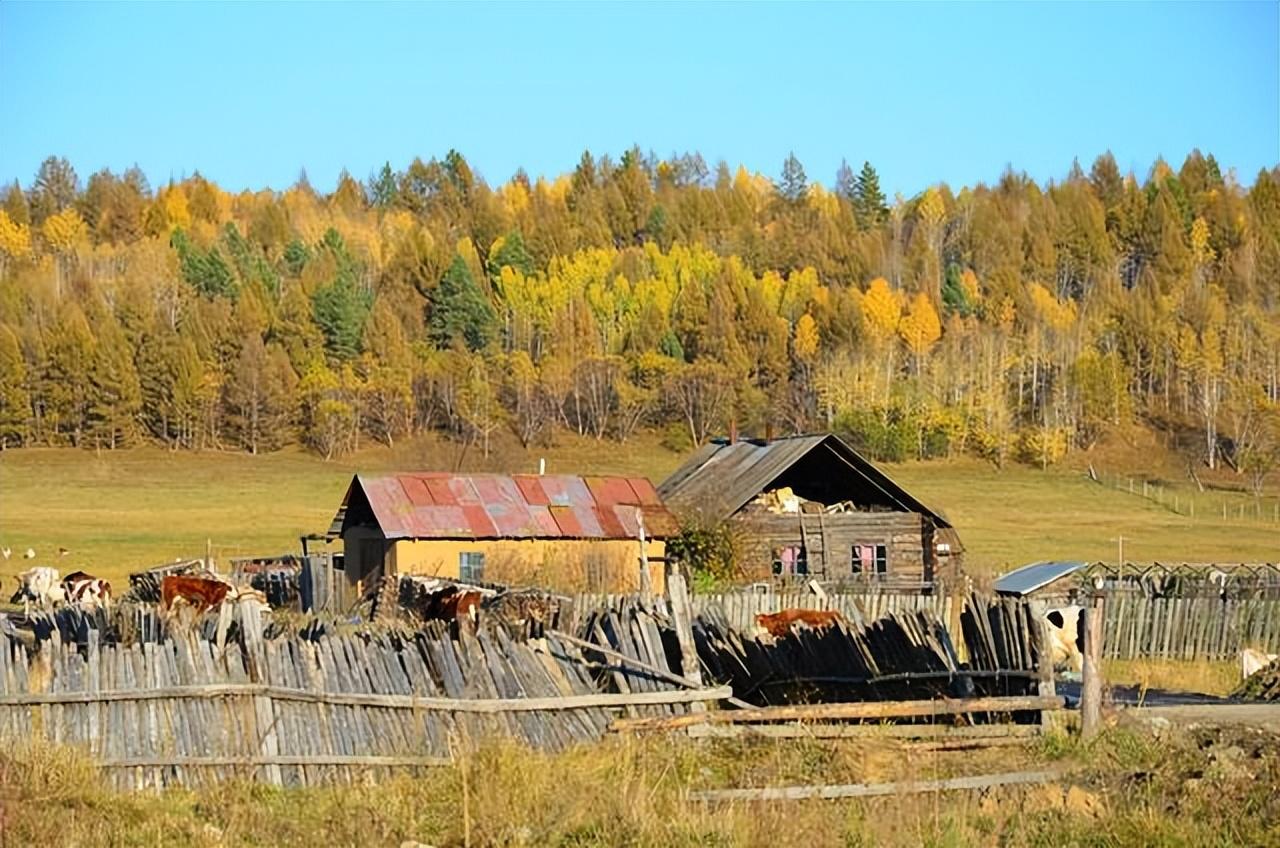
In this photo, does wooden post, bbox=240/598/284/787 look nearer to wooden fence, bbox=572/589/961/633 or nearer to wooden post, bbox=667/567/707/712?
wooden post, bbox=667/567/707/712

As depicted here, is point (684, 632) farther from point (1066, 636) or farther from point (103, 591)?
point (103, 591)

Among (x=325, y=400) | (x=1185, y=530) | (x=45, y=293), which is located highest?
(x=45, y=293)

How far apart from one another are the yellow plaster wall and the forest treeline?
62.5 meters

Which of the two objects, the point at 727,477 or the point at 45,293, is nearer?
the point at 727,477

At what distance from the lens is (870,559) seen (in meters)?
40.9

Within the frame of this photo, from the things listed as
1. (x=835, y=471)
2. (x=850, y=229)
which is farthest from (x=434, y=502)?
(x=850, y=229)

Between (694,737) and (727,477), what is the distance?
26663mm

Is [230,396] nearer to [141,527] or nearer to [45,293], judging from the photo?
[45,293]

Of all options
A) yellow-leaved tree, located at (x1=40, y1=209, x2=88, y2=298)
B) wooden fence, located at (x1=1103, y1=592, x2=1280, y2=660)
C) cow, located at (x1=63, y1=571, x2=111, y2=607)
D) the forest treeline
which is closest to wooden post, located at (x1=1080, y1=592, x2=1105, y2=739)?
wooden fence, located at (x1=1103, y1=592, x2=1280, y2=660)

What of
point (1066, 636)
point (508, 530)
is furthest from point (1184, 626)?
point (508, 530)

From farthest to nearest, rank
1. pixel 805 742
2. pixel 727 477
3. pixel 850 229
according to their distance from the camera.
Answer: pixel 850 229, pixel 727 477, pixel 805 742

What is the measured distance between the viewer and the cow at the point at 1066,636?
23817 millimetres

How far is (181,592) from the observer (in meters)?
27.9

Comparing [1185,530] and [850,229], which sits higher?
[850,229]
